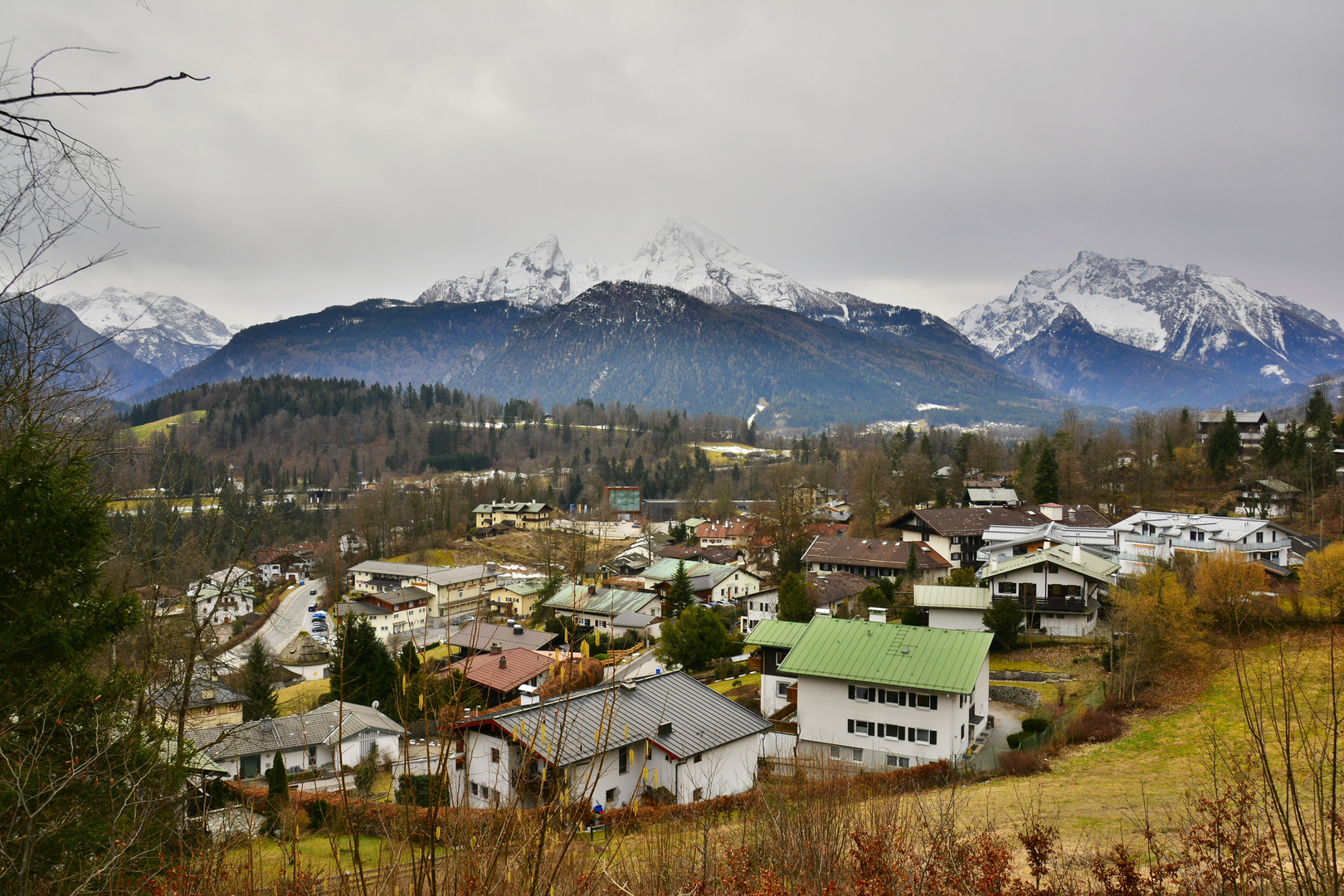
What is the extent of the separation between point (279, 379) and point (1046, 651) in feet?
510

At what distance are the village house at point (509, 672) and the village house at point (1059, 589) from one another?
19.2m

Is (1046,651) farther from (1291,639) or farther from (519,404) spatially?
(519,404)

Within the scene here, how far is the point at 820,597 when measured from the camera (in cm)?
3369

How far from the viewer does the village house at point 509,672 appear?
76.2ft

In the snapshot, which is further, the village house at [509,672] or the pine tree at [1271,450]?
the pine tree at [1271,450]

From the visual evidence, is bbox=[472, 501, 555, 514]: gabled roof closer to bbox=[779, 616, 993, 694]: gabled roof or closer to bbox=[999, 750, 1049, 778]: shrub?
bbox=[779, 616, 993, 694]: gabled roof

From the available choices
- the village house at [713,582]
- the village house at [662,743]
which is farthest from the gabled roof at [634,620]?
the village house at [662,743]

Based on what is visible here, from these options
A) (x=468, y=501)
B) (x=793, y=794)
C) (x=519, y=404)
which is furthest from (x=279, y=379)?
(x=793, y=794)

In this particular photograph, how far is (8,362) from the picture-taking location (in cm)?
587

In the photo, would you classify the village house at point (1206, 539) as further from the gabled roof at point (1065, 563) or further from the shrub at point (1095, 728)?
the shrub at point (1095, 728)

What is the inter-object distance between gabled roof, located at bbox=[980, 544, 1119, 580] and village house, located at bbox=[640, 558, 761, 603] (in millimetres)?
15408

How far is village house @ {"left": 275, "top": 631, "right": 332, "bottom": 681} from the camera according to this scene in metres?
40.6

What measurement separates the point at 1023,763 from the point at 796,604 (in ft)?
44.1

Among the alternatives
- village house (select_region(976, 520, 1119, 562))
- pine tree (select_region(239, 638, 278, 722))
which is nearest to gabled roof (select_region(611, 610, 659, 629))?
pine tree (select_region(239, 638, 278, 722))
